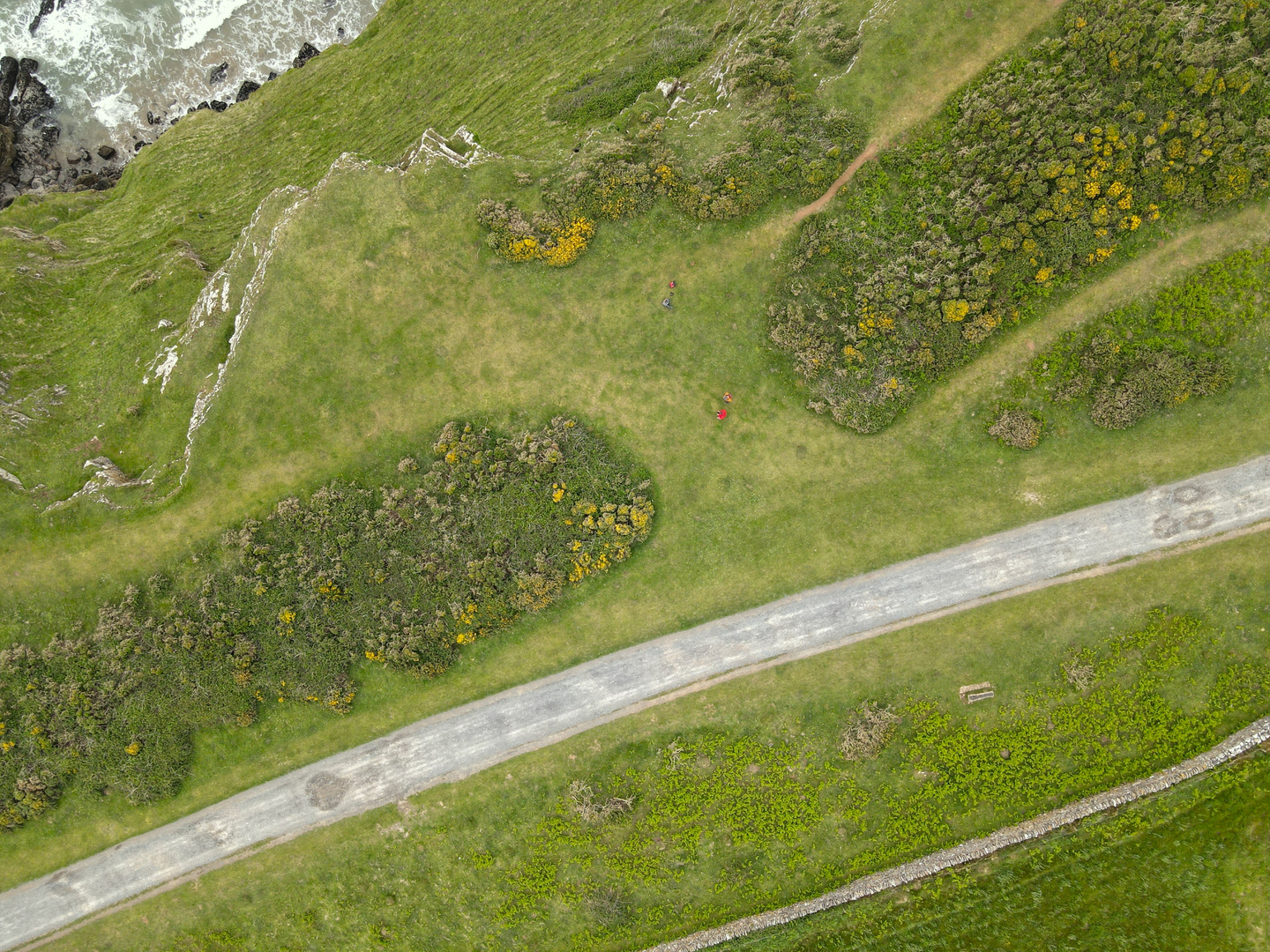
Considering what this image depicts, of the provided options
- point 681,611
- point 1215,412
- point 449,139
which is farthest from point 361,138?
point 1215,412

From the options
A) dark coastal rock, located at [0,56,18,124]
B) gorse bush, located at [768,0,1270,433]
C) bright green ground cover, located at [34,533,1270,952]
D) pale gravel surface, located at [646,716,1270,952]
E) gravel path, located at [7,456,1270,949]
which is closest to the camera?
gorse bush, located at [768,0,1270,433]

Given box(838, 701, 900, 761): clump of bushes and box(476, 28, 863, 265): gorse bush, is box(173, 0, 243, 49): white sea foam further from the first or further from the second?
box(838, 701, 900, 761): clump of bushes

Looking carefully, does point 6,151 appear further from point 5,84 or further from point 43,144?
point 5,84

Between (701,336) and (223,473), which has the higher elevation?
(223,473)

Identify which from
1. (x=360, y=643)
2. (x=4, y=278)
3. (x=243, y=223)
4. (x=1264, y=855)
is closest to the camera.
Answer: (x=1264, y=855)

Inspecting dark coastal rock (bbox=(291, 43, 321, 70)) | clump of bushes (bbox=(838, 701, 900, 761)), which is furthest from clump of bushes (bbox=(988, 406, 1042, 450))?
dark coastal rock (bbox=(291, 43, 321, 70))

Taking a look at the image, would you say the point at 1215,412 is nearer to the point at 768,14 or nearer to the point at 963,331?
the point at 963,331
